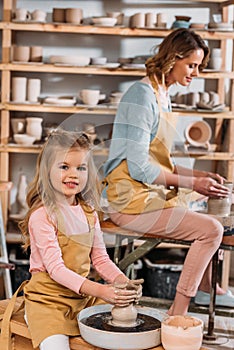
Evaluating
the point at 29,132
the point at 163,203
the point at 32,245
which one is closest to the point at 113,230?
the point at 163,203

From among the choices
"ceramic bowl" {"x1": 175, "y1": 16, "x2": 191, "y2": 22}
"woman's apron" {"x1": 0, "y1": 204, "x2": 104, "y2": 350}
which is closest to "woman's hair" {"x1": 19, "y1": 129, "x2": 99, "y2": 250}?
"woman's apron" {"x1": 0, "y1": 204, "x2": 104, "y2": 350}

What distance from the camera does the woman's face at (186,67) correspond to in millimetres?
3703

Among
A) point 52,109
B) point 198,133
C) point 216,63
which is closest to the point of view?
point 52,109

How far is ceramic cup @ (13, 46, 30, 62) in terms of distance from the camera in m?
4.86

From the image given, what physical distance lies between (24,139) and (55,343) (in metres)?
2.56

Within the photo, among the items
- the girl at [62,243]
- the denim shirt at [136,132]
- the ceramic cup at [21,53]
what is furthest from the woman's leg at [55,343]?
the ceramic cup at [21,53]

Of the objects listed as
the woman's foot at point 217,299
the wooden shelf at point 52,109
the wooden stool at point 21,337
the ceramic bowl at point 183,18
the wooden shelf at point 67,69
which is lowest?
the woman's foot at point 217,299

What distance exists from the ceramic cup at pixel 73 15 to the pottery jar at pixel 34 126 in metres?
0.62

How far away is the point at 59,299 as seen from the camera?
2555 millimetres

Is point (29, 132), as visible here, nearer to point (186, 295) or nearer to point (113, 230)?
point (113, 230)

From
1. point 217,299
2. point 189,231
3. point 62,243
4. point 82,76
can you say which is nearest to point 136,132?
point 189,231

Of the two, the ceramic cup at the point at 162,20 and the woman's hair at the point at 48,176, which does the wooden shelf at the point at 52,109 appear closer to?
the ceramic cup at the point at 162,20

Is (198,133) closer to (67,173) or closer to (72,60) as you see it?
(72,60)

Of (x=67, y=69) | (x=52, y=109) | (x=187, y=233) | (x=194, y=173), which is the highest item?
(x=67, y=69)
